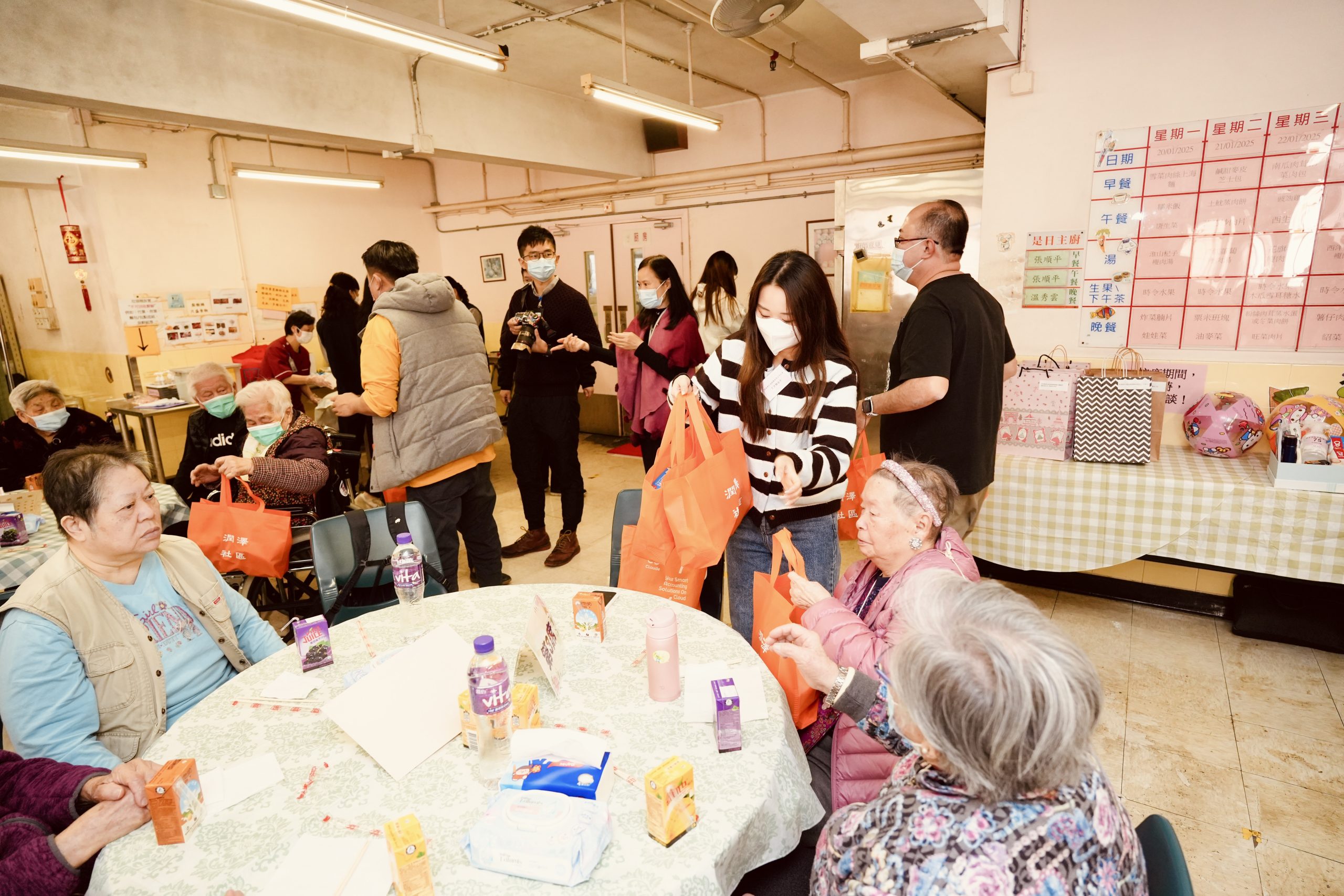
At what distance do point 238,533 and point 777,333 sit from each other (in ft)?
6.87

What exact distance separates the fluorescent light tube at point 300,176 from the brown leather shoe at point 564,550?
14.4 feet

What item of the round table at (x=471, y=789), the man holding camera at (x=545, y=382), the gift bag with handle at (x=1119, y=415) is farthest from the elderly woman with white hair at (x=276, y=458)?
the gift bag with handle at (x=1119, y=415)

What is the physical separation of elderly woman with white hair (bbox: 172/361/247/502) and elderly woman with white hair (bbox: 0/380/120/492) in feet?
1.73

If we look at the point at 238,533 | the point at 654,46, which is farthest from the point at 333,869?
the point at 654,46

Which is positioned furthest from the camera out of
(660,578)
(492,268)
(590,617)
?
(492,268)

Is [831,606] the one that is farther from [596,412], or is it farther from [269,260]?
[269,260]

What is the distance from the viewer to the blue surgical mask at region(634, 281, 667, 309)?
3691 millimetres

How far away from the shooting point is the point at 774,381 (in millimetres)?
2152

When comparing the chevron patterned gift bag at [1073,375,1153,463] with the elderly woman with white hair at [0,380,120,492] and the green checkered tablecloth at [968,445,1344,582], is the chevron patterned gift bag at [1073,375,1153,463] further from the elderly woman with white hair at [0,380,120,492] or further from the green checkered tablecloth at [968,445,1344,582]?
the elderly woman with white hair at [0,380,120,492]

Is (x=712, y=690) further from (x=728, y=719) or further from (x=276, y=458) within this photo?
(x=276, y=458)


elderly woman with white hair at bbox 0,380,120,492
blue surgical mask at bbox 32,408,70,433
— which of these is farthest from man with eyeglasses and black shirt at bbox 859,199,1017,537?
blue surgical mask at bbox 32,408,70,433

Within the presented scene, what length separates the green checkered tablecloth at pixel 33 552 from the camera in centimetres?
249

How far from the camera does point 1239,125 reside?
309 cm

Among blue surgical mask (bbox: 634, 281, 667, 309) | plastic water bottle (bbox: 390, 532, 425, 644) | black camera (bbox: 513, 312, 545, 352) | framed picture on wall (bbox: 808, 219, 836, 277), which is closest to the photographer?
plastic water bottle (bbox: 390, 532, 425, 644)
